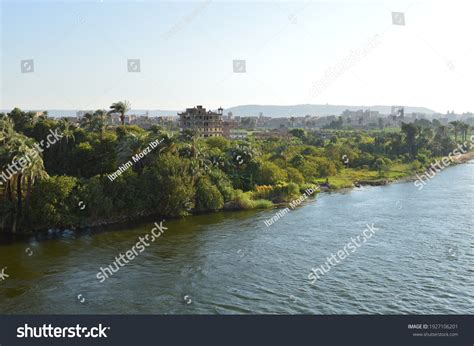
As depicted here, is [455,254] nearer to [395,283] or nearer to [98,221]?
[395,283]

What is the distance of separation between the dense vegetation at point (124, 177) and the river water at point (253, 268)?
2081 millimetres

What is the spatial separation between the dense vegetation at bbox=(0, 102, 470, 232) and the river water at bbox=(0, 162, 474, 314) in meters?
2.08

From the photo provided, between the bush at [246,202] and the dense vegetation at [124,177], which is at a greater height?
the dense vegetation at [124,177]

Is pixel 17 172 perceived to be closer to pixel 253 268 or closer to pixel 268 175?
pixel 253 268

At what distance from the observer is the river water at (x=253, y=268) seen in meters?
19.8

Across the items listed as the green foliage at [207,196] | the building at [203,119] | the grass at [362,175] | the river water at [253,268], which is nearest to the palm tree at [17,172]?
the river water at [253,268]

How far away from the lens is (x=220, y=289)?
2138 centimetres

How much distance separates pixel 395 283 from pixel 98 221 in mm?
21215

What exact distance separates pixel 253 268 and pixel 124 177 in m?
14.9

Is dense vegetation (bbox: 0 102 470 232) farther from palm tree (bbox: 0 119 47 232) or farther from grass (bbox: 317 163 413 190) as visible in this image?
grass (bbox: 317 163 413 190)

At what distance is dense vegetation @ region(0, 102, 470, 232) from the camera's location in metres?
30.6

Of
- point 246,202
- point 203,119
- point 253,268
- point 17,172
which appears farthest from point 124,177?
point 203,119

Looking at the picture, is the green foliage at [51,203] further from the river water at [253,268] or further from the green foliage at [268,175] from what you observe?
the green foliage at [268,175]
